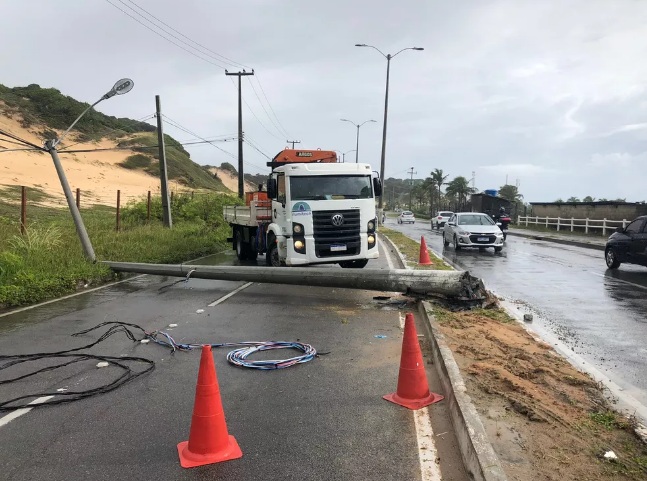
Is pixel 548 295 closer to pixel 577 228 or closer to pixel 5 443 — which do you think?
pixel 5 443

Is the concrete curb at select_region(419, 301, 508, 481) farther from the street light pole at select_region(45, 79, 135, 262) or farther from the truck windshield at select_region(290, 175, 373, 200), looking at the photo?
the street light pole at select_region(45, 79, 135, 262)

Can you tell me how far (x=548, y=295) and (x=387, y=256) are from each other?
7575mm

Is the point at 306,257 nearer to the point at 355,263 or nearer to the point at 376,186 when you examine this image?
the point at 355,263

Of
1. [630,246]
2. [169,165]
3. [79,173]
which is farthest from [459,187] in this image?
[630,246]

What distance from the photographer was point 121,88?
12.3 m

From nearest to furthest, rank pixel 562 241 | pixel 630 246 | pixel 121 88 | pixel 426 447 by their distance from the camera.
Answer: pixel 426 447, pixel 121 88, pixel 630 246, pixel 562 241

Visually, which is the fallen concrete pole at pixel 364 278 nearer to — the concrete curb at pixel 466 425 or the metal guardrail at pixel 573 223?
the concrete curb at pixel 466 425

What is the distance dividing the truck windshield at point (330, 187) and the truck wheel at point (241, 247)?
4.89 m

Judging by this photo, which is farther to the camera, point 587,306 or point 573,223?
point 573,223

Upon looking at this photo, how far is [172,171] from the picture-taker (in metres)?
70.1

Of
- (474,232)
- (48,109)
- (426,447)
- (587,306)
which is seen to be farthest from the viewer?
(48,109)

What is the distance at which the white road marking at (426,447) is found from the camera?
3.43 metres

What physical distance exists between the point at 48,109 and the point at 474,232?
68448 millimetres

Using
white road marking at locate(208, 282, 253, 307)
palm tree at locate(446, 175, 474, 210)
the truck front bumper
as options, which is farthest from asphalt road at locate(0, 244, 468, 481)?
palm tree at locate(446, 175, 474, 210)
